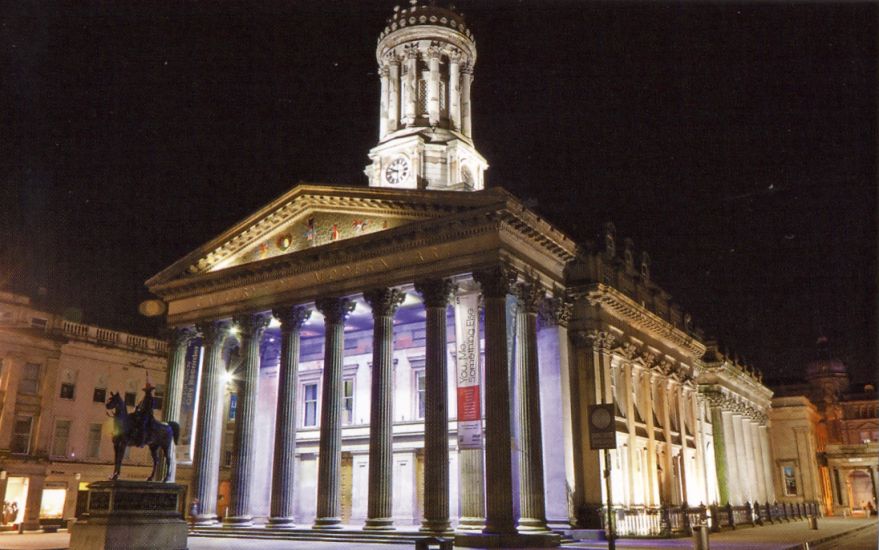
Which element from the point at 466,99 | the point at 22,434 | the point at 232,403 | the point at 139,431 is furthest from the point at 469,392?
the point at 22,434

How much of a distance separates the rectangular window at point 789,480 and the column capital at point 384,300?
59905 mm

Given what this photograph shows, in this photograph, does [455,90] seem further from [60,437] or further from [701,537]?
[60,437]

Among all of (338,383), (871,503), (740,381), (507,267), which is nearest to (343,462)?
(338,383)

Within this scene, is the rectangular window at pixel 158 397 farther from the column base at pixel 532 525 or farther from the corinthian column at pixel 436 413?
the column base at pixel 532 525

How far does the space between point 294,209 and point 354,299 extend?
5.25 m

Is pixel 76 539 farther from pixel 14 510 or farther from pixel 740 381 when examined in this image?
pixel 740 381

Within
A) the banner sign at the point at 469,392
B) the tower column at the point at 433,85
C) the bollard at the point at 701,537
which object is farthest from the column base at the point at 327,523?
the tower column at the point at 433,85

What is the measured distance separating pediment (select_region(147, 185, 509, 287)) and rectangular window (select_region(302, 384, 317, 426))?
809 centimetres

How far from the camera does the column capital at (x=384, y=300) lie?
29688 millimetres

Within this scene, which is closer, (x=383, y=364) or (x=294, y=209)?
(x=383, y=364)

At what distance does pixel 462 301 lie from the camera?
1131 inches

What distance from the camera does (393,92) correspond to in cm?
4134

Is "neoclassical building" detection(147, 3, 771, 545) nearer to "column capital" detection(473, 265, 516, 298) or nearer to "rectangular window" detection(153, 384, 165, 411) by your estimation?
"column capital" detection(473, 265, 516, 298)

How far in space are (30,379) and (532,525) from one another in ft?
109
